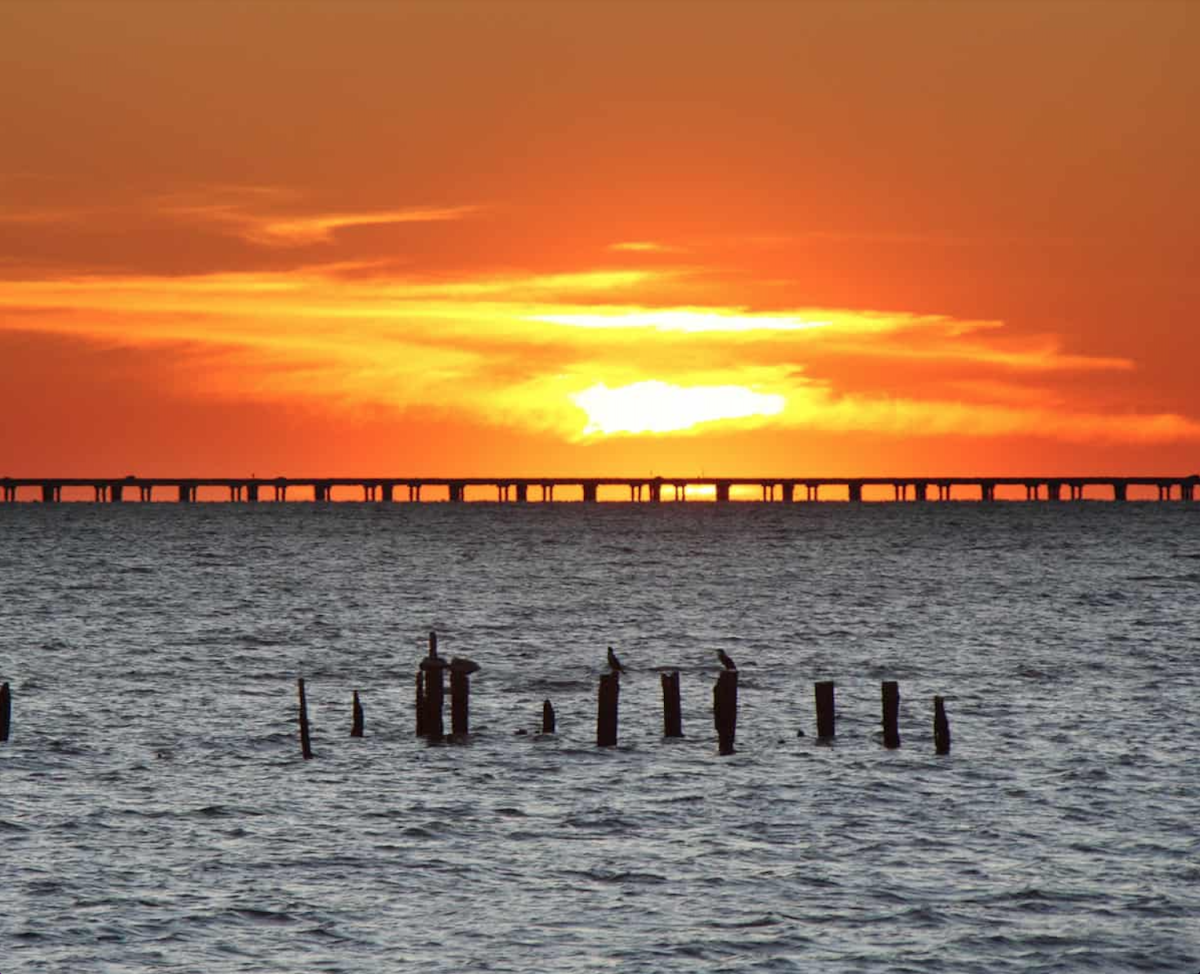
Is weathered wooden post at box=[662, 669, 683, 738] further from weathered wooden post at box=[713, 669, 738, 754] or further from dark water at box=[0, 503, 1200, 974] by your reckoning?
weathered wooden post at box=[713, 669, 738, 754]

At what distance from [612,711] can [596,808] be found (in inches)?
268

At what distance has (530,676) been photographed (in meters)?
54.5

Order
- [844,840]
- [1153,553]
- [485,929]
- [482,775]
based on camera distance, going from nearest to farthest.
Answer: [485,929]
[844,840]
[482,775]
[1153,553]

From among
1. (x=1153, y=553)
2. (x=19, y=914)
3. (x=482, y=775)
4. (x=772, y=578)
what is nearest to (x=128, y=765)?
(x=482, y=775)

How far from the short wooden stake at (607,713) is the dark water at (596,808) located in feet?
1.36

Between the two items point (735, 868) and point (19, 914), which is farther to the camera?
point (735, 868)

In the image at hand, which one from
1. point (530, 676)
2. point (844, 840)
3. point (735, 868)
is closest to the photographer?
point (735, 868)

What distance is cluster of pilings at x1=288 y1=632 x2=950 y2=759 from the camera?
38281 millimetres

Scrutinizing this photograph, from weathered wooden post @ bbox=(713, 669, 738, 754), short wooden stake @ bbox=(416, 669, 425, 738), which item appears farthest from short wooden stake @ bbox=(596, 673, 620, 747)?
short wooden stake @ bbox=(416, 669, 425, 738)

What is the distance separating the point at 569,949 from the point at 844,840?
7.73 metres

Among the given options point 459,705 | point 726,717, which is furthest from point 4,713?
point 726,717

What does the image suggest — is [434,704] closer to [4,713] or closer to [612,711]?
[612,711]

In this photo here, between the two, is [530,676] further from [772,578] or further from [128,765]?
[772,578]

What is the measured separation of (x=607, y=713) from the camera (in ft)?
129
